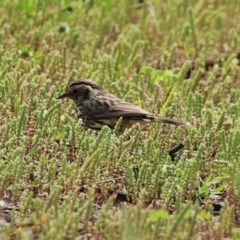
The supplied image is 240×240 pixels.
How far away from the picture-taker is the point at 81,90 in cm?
807

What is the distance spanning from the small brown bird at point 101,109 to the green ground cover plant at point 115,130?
0.37ft

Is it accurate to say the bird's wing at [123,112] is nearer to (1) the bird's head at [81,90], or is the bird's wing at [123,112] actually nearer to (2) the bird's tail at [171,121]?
(2) the bird's tail at [171,121]

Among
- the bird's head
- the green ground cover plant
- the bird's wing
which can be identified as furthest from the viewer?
the bird's head

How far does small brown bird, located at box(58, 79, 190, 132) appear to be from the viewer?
7.57m

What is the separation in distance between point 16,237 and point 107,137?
140cm

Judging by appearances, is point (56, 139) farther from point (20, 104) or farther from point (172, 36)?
point (172, 36)

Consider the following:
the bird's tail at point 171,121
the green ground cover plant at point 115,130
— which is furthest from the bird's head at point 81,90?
the bird's tail at point 171,121

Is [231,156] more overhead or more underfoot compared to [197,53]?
more underfoot

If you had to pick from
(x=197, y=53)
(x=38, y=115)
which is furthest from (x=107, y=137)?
(x=197, y=53)

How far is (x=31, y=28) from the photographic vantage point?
10.3m

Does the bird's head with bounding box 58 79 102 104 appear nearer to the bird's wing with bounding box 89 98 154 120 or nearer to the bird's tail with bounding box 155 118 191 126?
the bird's wing with bounding box 89 98 154 120

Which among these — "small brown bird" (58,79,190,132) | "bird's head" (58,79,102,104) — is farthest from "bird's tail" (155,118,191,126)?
"bird's head" (58,79,102,104)

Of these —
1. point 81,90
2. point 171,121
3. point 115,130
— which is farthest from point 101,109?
point 115,130

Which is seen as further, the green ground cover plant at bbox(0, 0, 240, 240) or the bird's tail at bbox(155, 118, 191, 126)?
the bird's tail at bbox(155, 118, 191, 126)
